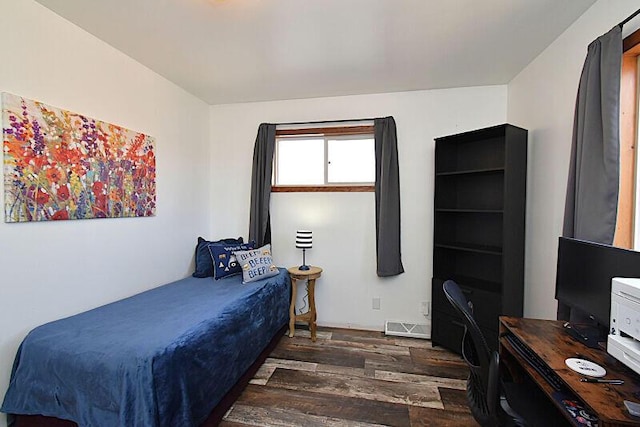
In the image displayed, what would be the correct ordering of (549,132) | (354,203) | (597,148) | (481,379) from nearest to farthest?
(481,379) < (597,148) < (549,132) < (354,203)

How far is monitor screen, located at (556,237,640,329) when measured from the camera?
1.33 m

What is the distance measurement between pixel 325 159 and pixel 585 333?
8.65 ft

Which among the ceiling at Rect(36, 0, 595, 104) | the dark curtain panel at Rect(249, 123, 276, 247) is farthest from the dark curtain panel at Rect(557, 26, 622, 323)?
the dark curtain panel at Rect(249, 123, 276, 247)

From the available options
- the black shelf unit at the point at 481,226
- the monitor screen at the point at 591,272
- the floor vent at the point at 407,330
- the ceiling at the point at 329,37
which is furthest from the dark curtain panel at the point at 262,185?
the monitor screen at the point at 591,272

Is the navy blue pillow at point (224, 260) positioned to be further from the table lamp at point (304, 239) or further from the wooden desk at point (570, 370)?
the wooden desk at point (570, 370)

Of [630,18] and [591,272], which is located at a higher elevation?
[630,18]

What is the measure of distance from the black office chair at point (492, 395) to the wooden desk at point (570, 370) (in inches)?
6.4

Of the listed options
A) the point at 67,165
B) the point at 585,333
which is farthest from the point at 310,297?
the point at 67,165

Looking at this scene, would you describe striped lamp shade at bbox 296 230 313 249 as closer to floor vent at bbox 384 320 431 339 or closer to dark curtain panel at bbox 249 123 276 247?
dark curtain panel at bbox 249 123 276 247

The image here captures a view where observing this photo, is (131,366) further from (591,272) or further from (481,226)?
(481,226)

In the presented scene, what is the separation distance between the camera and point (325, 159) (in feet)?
11.3

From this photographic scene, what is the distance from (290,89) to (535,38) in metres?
2.11

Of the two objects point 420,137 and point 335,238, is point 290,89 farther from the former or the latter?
point 335,238

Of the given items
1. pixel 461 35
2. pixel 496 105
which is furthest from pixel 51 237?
pixel 496 105
